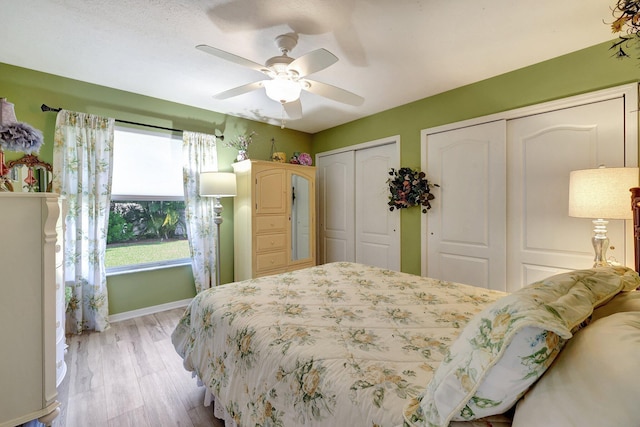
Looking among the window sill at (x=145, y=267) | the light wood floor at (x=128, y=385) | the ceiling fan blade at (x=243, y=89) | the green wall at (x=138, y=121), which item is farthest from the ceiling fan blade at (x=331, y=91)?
the window sill at (x=145, y=267)

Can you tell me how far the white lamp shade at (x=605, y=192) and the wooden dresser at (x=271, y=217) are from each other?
2.92m

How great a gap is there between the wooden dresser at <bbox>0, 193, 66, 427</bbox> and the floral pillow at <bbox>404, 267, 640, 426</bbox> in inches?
75.8

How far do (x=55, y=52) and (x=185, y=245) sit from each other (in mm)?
2203

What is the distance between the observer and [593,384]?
0.54m

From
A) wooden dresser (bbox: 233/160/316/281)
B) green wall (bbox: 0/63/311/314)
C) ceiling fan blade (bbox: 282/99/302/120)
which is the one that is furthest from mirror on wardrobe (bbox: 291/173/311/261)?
ceiling fan blade (bbox: 282/99/302/120)

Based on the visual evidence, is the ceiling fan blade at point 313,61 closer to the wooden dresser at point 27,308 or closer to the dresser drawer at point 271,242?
the wooden dresser at point 27,308

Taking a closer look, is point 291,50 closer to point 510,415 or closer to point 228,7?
point 228,7

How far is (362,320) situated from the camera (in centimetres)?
140

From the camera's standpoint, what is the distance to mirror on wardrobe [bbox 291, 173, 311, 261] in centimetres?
390

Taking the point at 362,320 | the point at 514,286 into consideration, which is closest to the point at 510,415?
the point at 362,320

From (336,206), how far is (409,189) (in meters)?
1.35

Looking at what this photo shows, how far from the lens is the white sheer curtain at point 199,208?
3.39 metres

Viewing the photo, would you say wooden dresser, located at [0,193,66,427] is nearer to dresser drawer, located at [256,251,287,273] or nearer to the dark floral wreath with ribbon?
dresser drawer, located at [256,251,287,273]

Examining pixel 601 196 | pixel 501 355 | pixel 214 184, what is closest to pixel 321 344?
pixel 501 355
